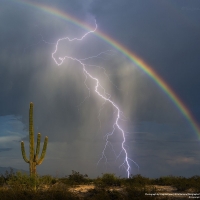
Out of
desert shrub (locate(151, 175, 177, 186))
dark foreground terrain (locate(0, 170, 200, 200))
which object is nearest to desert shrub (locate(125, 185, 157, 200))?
dark foreground terrain (locate(0, 170, 200, 200))

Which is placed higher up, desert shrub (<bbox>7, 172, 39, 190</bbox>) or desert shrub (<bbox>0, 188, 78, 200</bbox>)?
desert shrub (<bbox>7, 172, 39, 190</bbox>)

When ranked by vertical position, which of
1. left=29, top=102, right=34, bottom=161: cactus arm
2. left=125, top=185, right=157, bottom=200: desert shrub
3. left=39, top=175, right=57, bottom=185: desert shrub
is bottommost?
left=125, top=185, right=157, bottom=200: desert shrub

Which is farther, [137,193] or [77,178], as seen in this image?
[77,178]

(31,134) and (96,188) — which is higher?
(31,134)

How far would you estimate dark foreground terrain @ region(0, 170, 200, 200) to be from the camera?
1262 centimetres

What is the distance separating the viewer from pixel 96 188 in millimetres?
15445

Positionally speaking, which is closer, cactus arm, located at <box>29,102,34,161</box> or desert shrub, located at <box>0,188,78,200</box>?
desert shrub, located at <box>0,188,78,200</box>

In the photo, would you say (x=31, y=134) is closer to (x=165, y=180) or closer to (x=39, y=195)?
(x=39, y=195)

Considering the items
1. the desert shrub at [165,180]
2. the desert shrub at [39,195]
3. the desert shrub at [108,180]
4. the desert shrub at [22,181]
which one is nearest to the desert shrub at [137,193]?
the desert shrub at [39,195]

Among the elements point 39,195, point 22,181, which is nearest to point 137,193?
point 39,195

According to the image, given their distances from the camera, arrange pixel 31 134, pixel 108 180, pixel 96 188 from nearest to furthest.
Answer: pixel 96 188
pixel 31 134
pixel 108 180

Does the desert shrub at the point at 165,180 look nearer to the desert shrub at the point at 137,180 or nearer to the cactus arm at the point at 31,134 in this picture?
the desert shrub at the point at 137,180

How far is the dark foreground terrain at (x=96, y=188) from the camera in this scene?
12617 millimetres

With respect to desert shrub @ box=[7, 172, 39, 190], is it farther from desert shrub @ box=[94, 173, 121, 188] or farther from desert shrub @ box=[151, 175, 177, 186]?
desert shrub @ box=[151, 175, 177, 186]
